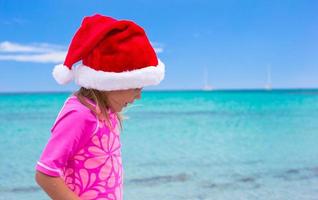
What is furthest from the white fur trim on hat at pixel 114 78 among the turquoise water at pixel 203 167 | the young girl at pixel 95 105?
the turquoise water at pixel 203 167

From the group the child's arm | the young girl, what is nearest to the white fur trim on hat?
the young girl

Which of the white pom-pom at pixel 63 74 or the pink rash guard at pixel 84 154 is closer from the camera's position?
the pink rash guard at pixel 84 154

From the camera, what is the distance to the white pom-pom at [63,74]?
1788 millimetres

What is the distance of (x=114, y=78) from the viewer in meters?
1.74

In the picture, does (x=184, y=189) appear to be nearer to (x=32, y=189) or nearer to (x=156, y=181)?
(x=156, y=181)

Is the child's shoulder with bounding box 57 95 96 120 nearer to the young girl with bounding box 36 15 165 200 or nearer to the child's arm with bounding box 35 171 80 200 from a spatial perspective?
the young girl with bounding box 36 15 165 200

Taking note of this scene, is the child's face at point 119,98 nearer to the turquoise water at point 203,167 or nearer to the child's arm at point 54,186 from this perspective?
the child's arm at point 54,186

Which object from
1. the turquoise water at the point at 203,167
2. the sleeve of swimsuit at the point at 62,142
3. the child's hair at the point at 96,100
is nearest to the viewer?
the sleeve of swimsuit at the point at 62,142

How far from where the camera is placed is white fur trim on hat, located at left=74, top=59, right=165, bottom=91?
174 centimetres

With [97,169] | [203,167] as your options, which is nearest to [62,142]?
[97,169]

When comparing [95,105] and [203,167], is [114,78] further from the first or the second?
[203,167]

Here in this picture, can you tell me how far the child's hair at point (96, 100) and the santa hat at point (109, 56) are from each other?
35 mm

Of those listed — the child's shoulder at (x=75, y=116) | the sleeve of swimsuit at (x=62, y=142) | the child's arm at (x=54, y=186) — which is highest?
the child's shoulder at (x=75, y=116)

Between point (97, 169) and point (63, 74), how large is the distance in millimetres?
297
